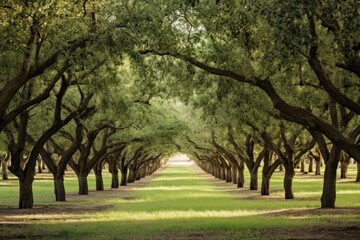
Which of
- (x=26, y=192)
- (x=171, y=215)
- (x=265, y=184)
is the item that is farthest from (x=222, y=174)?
(x=171, y=215)

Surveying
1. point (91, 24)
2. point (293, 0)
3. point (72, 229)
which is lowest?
point (72, 229)

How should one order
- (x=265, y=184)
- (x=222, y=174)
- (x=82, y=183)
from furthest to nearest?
(x=222, y=174) < (x=82, y=183) < (x=265, y=184)

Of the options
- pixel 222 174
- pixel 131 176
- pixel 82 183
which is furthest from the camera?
pixel 222 174

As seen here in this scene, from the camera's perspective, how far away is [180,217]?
25453 millimetres

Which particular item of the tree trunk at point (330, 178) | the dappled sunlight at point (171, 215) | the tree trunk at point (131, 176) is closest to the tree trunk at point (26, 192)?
the dappled sunlight at point (171, 215)

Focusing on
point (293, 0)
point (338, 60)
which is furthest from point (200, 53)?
point (293, 0)

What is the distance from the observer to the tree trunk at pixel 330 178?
2717cm

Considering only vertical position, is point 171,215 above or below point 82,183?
below

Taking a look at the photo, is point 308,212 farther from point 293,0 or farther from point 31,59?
point 293,0

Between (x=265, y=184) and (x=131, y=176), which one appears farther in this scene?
(x=131, y=176)

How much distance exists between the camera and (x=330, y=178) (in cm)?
2783

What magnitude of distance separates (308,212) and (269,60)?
35.2ft

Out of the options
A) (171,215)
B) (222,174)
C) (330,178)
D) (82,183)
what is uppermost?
(330,178)

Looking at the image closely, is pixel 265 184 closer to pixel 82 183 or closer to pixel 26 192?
pixel 82 183
